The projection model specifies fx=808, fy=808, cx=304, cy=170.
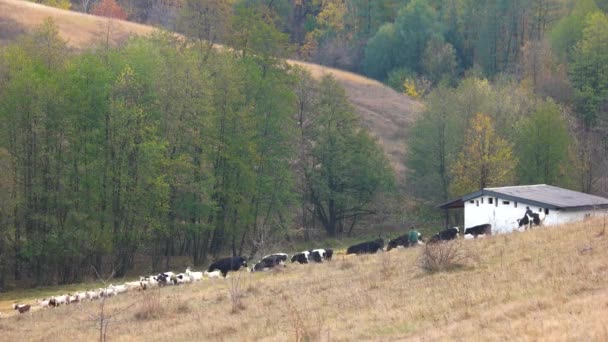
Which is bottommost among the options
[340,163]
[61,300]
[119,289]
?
[61,300]

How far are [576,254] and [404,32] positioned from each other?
75.8 meters

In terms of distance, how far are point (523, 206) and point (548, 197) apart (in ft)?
5.27

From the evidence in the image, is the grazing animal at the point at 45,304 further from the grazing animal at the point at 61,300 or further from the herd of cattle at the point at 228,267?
the grazing animal at the point at 61,300

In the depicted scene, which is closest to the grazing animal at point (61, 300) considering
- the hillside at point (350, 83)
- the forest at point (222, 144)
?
the forest at point (222, 144)

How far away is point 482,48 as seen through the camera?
319ft

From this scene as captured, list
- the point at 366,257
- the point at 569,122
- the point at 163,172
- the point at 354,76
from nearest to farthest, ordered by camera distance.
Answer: the point at 366,257, the point at 163,172, the point at 569,122, the point at 354,76

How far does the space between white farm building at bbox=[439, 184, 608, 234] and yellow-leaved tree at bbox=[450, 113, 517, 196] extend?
9.89m

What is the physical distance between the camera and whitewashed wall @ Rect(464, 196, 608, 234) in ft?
132

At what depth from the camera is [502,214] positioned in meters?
43.7

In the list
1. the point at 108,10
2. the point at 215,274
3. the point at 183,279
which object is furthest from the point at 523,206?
the point at 108,10

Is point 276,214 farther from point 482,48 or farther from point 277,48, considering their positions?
point 482,48

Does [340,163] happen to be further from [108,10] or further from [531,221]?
[108,10]

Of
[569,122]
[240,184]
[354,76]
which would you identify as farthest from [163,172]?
[354,76]

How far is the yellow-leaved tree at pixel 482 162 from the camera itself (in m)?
57.1
